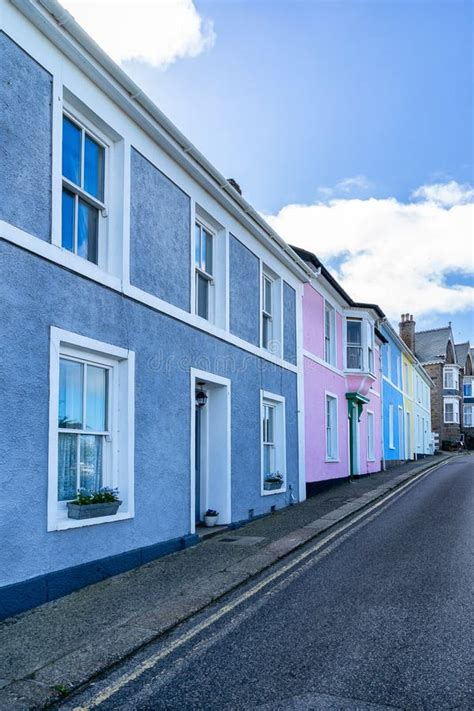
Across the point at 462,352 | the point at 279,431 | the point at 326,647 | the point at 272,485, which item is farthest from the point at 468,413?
the point at 326,647

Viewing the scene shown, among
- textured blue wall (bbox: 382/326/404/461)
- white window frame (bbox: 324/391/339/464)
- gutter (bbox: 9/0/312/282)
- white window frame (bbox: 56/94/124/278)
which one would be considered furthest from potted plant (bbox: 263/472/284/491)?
textured blue wall (bbox: 382/326/404/461)

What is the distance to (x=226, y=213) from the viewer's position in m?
11.7

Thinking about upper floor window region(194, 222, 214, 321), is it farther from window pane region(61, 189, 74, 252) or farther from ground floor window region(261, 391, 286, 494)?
window pane region(61, 189, 74, 252)

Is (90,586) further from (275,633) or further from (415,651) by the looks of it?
(415,651)

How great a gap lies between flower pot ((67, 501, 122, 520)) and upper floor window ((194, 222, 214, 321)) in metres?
Result: 4.31

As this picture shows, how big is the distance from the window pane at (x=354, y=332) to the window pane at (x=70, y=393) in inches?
597

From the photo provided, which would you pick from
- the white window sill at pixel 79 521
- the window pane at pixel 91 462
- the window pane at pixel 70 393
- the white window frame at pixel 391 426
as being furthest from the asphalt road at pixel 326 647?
the white window frame at pixel 391 426

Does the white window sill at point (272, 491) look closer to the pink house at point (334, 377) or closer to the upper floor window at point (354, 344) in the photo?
the pink house at point (334, 377)

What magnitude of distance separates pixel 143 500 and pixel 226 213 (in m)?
5.78

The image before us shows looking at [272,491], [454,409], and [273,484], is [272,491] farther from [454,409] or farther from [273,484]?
[454,409]

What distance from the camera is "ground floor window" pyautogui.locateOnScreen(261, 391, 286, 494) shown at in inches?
529

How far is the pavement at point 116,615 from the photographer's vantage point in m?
4.56

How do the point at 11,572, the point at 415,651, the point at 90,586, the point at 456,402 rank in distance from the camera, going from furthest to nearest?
the point at 456,402, the point at 90,586, the point at 11,572, the point at 415,651

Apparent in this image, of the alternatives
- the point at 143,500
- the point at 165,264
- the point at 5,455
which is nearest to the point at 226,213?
the point at 165,264
